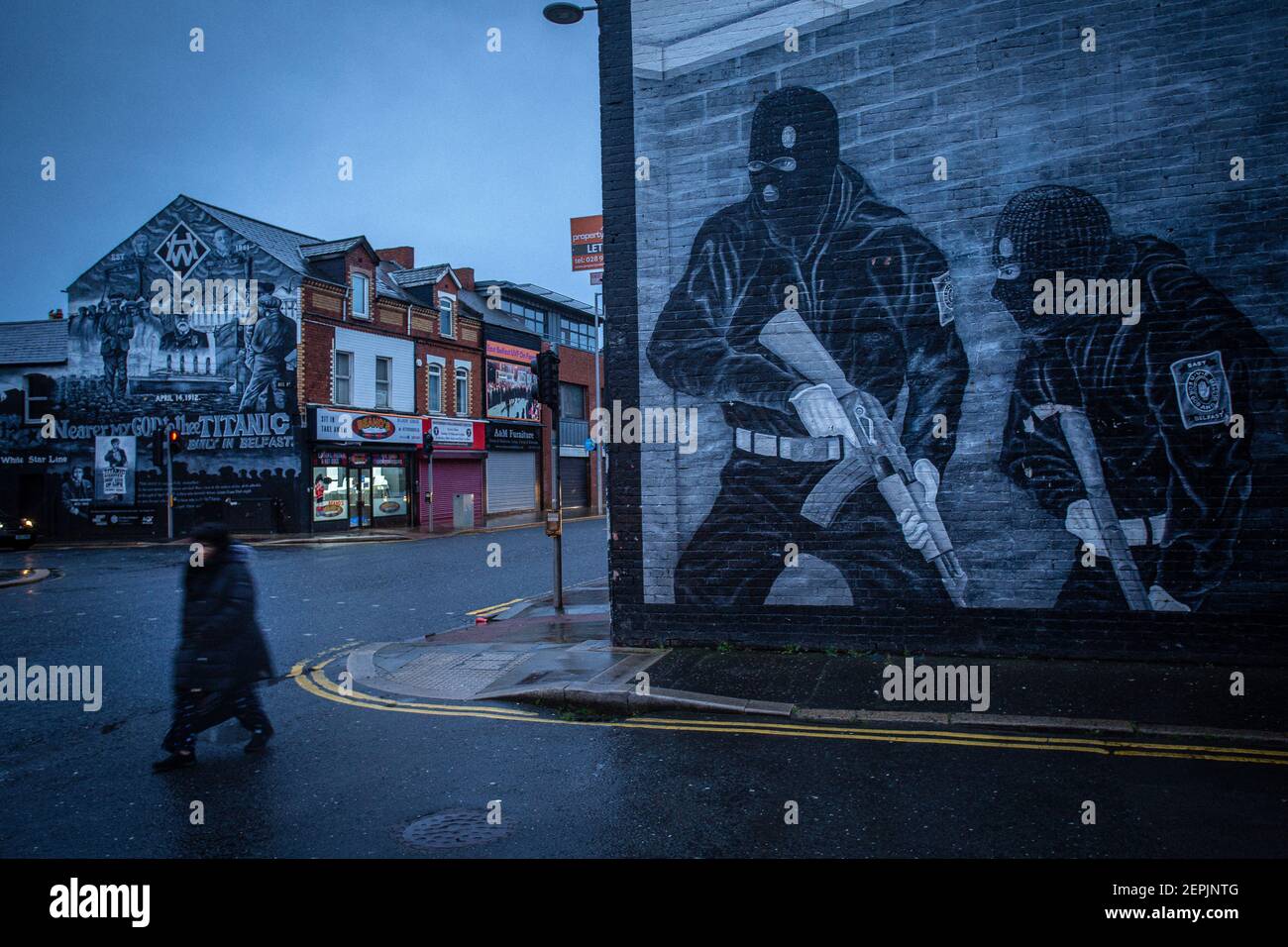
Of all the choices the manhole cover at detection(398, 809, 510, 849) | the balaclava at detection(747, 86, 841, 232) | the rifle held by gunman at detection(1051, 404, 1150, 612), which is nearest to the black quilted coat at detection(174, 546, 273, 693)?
the manhole cover at detection(398, 809, 510, 849)

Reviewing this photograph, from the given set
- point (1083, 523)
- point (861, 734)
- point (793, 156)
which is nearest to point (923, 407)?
point (1083, 523)

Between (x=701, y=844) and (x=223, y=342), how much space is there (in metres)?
30.1

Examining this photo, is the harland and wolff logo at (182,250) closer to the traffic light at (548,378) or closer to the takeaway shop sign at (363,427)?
the takeaway shop sign at (363,427)

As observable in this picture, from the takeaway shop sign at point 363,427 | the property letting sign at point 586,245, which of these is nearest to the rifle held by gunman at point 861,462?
the property letting sign at point 586,245

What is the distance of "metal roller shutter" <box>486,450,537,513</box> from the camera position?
129ft

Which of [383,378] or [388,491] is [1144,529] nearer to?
[388,491]

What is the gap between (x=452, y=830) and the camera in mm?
4539

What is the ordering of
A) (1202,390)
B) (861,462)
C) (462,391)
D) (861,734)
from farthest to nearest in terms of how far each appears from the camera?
(462,391) < (861,462) < (1202,390) < (861,734)

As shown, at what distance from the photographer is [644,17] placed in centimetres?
910

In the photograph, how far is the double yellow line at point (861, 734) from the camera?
18.2 feet

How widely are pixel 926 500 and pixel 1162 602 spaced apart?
94.8 inches

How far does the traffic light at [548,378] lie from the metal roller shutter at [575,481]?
108 ft

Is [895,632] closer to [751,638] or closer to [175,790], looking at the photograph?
[751,638]

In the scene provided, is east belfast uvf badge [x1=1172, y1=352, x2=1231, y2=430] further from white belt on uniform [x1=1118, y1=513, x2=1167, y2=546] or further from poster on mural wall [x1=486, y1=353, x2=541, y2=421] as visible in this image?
poster on mural wall [x1=486, y1=353, x2=541, y2=421]
